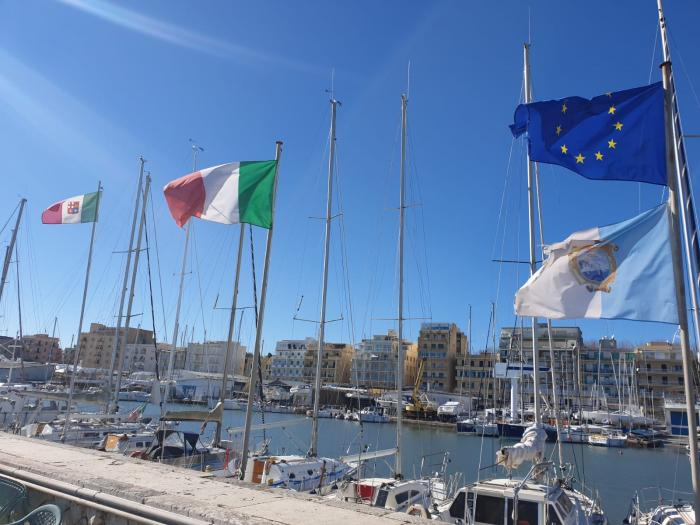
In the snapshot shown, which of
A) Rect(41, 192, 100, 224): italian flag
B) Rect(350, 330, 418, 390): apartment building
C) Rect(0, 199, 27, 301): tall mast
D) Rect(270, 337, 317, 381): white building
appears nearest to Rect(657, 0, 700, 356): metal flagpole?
Rect(41, 192, 100, 224): italian flag

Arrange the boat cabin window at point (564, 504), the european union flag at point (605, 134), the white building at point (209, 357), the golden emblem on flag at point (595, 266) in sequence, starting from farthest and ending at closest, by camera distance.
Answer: the white building at point (209, 357) → the boat cabin window at point (564, 504) → the european union flag at point (605, 134) → the golden emblem on flag at point (595, 266)

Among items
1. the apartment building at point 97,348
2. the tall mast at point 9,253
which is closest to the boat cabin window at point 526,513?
the tall mast at point 9,253

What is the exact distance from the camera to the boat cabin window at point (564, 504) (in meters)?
11.0

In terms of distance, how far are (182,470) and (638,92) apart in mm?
10021

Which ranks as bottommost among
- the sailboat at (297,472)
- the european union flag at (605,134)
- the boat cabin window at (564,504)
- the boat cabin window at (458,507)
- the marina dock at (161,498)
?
the sailboat at (297,472)

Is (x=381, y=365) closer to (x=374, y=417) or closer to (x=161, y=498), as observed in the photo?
(x=374, y=417)

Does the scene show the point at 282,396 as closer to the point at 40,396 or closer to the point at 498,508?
the point at 40,396

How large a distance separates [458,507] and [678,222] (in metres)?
7.96

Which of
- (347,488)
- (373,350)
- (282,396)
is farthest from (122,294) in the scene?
(373,350)

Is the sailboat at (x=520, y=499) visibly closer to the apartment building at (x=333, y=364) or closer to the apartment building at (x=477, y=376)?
the apartment building at (x=477, y=376)

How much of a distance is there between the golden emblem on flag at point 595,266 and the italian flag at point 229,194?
7750 millimetres

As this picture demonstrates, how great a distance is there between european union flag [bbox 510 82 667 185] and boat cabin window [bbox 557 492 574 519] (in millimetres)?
7030

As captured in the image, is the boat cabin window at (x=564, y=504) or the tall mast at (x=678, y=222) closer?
the tall mast at (x=678, y=222)

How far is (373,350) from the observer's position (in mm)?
125438
